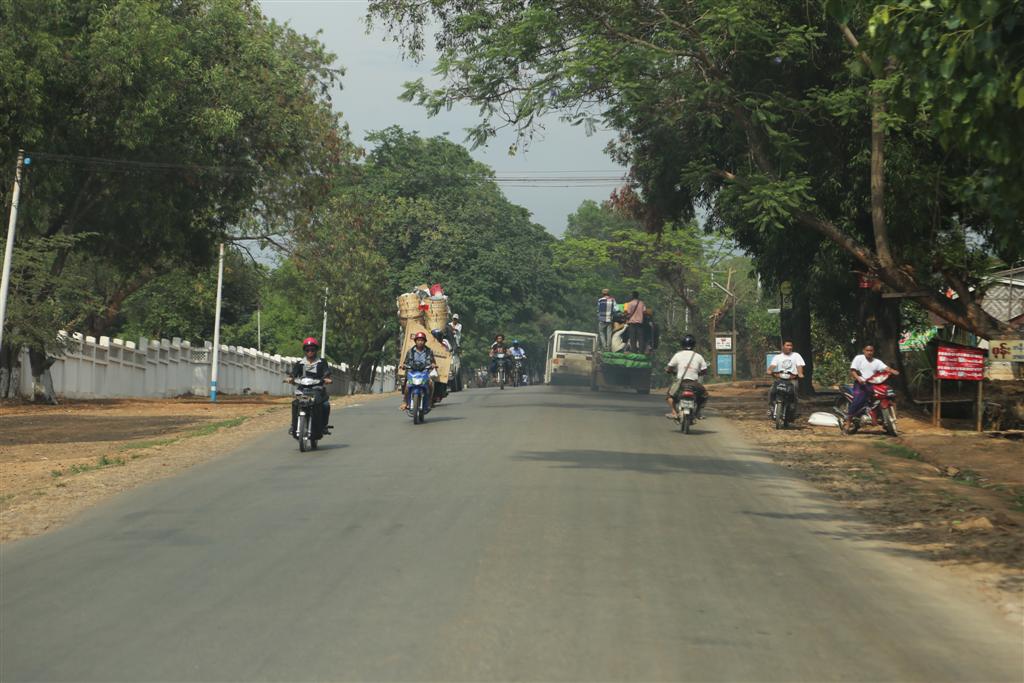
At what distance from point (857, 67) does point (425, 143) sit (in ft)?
174

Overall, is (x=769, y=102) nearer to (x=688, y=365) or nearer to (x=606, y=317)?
(x=688, y=365)

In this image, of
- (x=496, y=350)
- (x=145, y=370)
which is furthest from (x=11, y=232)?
(x=496, y=350)

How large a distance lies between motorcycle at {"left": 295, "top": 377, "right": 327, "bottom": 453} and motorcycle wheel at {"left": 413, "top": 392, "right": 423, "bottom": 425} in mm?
4085

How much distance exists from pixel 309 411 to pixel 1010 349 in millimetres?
12132

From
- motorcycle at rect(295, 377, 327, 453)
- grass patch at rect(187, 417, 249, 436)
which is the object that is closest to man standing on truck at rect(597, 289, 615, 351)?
grass patch at rect(187, 417, 249, 436)

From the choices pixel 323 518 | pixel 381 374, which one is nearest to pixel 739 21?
pixel 323 518

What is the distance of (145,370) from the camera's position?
43.8m

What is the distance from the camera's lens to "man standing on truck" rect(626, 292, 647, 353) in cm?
3997

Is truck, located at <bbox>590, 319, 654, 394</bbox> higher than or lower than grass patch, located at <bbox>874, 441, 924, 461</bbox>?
higher

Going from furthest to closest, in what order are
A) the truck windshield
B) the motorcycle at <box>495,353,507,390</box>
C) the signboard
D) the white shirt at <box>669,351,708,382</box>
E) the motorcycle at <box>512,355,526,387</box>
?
the truck windshield → the motorcycle at <box>512,355,526,387</box> → the motorcycle at <box>495,353,507,390</box> → the white shirt at <box>669,351,708,382</box> → the signboard

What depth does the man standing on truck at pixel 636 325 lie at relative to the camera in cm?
3997

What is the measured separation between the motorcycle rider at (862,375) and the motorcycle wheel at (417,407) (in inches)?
310

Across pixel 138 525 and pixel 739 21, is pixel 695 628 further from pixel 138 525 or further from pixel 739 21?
pixel 739 21

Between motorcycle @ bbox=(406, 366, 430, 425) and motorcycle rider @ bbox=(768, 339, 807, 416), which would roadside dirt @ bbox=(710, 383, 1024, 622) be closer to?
motorcycle rider @ bbox=(768, 339, 807, 416)
